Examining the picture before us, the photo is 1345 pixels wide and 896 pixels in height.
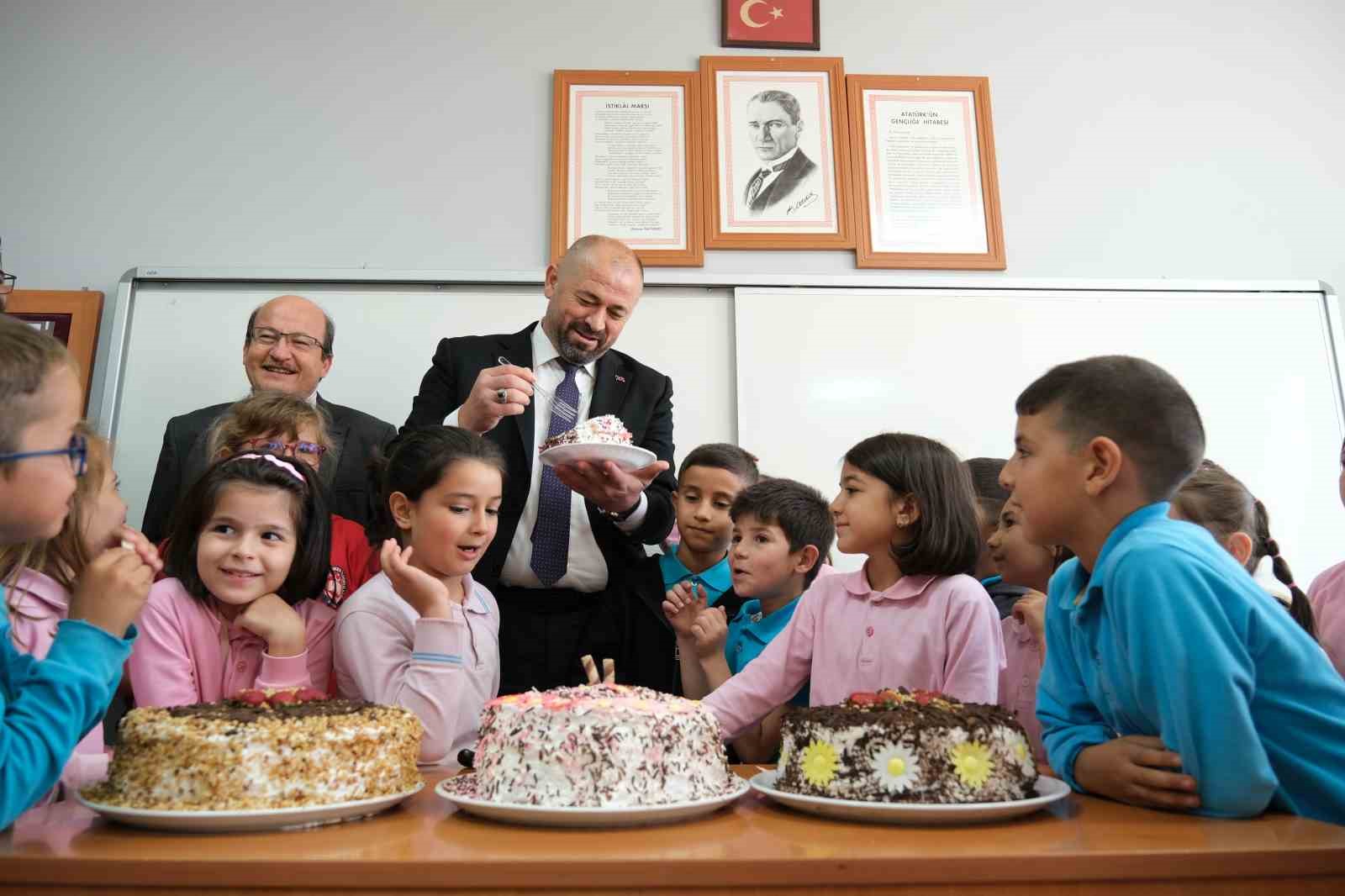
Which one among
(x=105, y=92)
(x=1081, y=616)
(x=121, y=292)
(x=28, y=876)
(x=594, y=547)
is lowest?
(x=28, y=876)

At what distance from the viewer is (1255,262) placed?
433 centimetres

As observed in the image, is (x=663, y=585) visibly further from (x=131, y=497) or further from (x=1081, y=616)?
(x=131, y=497)

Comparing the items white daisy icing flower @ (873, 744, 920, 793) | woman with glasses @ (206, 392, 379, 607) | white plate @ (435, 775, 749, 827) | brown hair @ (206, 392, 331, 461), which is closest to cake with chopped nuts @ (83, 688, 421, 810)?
white plate @ (435, 775, 749, 827)

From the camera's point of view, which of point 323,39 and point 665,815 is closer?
point 665,815

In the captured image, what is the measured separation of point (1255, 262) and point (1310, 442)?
819mm

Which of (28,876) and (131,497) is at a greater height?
(131,497)

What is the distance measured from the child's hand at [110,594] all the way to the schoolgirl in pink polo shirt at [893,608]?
42.1 inches

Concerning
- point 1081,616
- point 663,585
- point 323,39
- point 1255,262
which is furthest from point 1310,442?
point 323,39

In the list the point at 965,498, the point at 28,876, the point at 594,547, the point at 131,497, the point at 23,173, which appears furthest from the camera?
the point at 23,173

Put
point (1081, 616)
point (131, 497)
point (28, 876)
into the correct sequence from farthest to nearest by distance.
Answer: point (131, 497) < point (1081, 616) < point (28, 876)

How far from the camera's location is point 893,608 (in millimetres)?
2211

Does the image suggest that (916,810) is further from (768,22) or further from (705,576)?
(768,22)

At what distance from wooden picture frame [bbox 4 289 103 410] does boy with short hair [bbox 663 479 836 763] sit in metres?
2.63

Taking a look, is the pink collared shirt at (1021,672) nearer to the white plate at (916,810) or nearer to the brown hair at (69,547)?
the white plate at (916,810)
